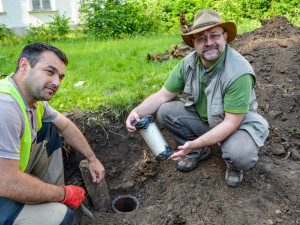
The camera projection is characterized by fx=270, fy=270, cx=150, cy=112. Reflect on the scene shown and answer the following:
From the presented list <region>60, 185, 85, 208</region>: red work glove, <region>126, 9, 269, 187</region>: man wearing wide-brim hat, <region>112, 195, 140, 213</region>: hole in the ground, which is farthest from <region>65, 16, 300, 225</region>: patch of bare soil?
<region>60, 185, 85, 208</region>: red work glove

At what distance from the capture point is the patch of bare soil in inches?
93.4

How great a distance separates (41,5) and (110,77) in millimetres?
10829

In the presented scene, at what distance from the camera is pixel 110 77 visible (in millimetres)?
4602

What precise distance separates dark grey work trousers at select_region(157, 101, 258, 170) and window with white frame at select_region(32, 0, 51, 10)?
12624 millimetres

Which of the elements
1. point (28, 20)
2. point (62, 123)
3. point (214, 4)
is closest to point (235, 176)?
point (62, 123)

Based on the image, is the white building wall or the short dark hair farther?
the white building wall

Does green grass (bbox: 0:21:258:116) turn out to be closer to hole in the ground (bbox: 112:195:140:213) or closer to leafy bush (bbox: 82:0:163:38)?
hole in the ground (bbox: 112:195:140:213)

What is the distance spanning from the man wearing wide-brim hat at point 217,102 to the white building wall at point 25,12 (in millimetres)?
11102

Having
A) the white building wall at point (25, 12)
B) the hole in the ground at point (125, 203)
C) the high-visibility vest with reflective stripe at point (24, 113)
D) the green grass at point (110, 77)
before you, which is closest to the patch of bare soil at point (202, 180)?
the hole in the ground at point (125, 203)

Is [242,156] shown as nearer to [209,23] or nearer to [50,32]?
[209,23]

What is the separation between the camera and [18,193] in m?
1.73

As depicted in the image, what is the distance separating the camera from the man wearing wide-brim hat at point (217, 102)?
2379mm

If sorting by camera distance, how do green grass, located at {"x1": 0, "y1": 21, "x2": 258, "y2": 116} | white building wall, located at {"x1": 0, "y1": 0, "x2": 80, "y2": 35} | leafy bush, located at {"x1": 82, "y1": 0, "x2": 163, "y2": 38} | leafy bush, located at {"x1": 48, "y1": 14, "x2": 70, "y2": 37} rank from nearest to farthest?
1. green grass, located at {"x1": 0, "y1": 21, "x2": 258, "y2": 116}
2. leafy bush, located at {"x1": 82, "y1": 0, "x2": 163, "y2": 38}
3. leafy bush, located at {"x1": 48, "y1": 14, "x2": 70, "y2": 37}
4. white building wall, located at {"x1": 0, "y1": 0, "x2": 80, "y2": 35}

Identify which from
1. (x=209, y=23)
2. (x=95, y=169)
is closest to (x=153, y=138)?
(x=95, y=169)
